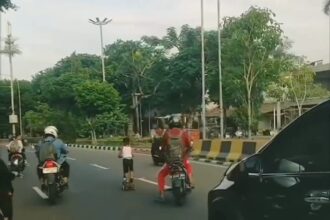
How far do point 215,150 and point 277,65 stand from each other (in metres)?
21.4

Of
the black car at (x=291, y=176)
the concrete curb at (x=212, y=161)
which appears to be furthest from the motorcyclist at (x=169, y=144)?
the concrete curb at (x=212, y=161)

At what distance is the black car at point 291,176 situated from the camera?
3.69 m

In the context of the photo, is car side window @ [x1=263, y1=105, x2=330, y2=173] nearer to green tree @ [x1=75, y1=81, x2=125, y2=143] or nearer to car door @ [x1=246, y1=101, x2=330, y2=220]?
car door @ [x1=246, y1=101, x2=330, y2=220]

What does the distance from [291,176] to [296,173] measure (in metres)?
0.04

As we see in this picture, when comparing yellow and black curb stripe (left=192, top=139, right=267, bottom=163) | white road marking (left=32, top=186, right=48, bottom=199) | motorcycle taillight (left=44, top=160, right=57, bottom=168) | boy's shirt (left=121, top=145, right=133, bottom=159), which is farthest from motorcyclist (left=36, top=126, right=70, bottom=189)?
yellow and black curb stripe (left=192, top=139, right=267, bottom=163)

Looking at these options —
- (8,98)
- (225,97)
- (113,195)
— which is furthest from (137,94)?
(113,195)

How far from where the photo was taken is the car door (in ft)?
12.1

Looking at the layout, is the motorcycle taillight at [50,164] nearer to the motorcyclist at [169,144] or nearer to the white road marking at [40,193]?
the white road marking at [40,193]

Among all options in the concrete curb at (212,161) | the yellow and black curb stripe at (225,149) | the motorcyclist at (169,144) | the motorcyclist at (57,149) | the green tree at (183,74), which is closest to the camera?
the motorcyclist at (169,144)

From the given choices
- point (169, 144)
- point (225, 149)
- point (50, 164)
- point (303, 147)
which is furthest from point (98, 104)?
point (303, 147)

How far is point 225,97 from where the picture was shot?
52.0m

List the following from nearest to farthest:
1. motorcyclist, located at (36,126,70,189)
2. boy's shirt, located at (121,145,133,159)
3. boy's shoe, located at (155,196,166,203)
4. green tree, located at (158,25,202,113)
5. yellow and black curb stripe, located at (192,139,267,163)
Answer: boy's shoe, located at (155,196,166,203), motorcyclist, located at (36,126,70,189), boy's shirt, located at (121,145,133,159), yellow and black curb stripe, located at (192,139,267,163), green tree, located at (158,25,202,113)

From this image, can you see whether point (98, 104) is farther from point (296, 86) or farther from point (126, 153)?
point (126, 153)

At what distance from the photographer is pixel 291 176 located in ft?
12.6
